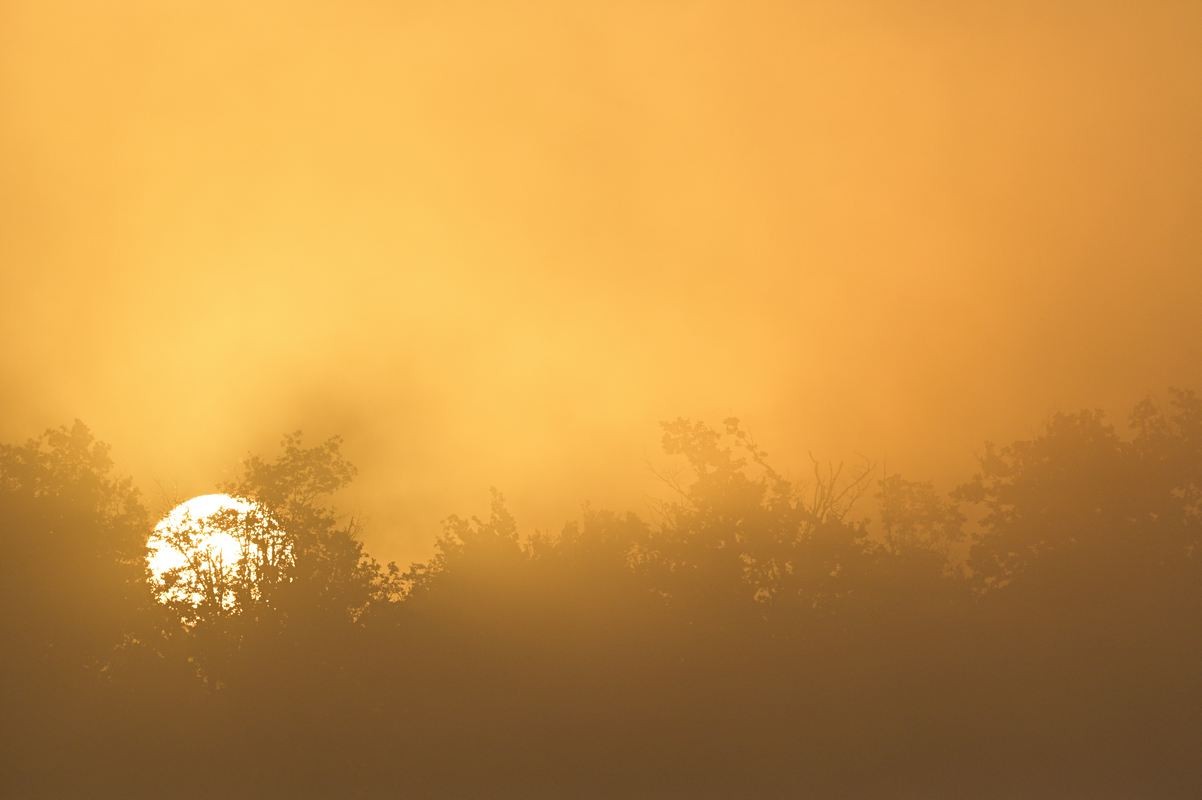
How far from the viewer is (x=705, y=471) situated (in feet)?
151

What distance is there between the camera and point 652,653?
40.4 meters

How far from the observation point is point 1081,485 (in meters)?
41.8

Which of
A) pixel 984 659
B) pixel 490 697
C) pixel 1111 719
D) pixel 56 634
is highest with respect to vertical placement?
pixel 56 634

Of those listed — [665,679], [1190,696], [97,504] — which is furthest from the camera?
[97,504]

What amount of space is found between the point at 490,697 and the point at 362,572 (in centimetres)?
698

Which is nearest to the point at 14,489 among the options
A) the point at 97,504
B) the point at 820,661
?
the point at 97,504

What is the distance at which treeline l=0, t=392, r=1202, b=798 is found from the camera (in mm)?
37969

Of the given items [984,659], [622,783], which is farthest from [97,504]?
[984,659]

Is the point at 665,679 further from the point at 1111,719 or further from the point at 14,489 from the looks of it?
the point at 14,489

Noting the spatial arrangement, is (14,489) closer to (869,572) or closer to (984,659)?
(869,572)

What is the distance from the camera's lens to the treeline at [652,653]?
3797 centimetres

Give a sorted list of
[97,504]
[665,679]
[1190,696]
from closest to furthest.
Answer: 1. [1190,696]
2. [665,679]
3. [97,504]

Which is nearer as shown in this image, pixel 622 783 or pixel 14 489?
pixel 622 783

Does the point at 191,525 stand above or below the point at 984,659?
above
